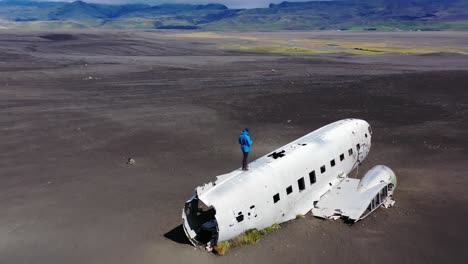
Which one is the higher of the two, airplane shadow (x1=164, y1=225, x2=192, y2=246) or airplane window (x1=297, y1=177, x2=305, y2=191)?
airplane window (x1=297, y1=177, x2=305, y2=191)

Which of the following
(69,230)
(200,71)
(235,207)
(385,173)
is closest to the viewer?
(235,207)

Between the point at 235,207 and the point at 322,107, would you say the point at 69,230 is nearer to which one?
the point at 235,207

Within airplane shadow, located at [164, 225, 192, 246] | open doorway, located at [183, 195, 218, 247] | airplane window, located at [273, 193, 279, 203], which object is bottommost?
airplane shadow, located at [164, 225, 192, 246]

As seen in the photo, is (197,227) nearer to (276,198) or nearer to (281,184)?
(276,198)

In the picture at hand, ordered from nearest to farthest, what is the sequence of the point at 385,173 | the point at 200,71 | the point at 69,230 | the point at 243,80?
the point at 69,230 < the point at 385,173 < the point at 243,80 < the point at 200,71

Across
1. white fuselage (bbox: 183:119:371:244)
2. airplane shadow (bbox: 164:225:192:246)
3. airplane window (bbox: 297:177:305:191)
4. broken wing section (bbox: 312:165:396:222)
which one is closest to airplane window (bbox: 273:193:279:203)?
white fuselage (bbox: 183:119:371:244)

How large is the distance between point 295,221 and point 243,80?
146ft

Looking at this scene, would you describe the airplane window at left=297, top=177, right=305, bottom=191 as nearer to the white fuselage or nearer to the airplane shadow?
the white fuselage

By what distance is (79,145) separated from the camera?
32.6 meters

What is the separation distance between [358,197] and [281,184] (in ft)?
15.1

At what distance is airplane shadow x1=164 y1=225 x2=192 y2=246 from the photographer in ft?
60.2

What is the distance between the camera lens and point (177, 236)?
61.8ft

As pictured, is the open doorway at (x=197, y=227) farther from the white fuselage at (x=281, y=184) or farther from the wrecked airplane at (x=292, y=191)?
the white fuselage at (x=281, y=184)

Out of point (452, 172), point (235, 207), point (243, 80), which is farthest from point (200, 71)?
point (235, 207)
